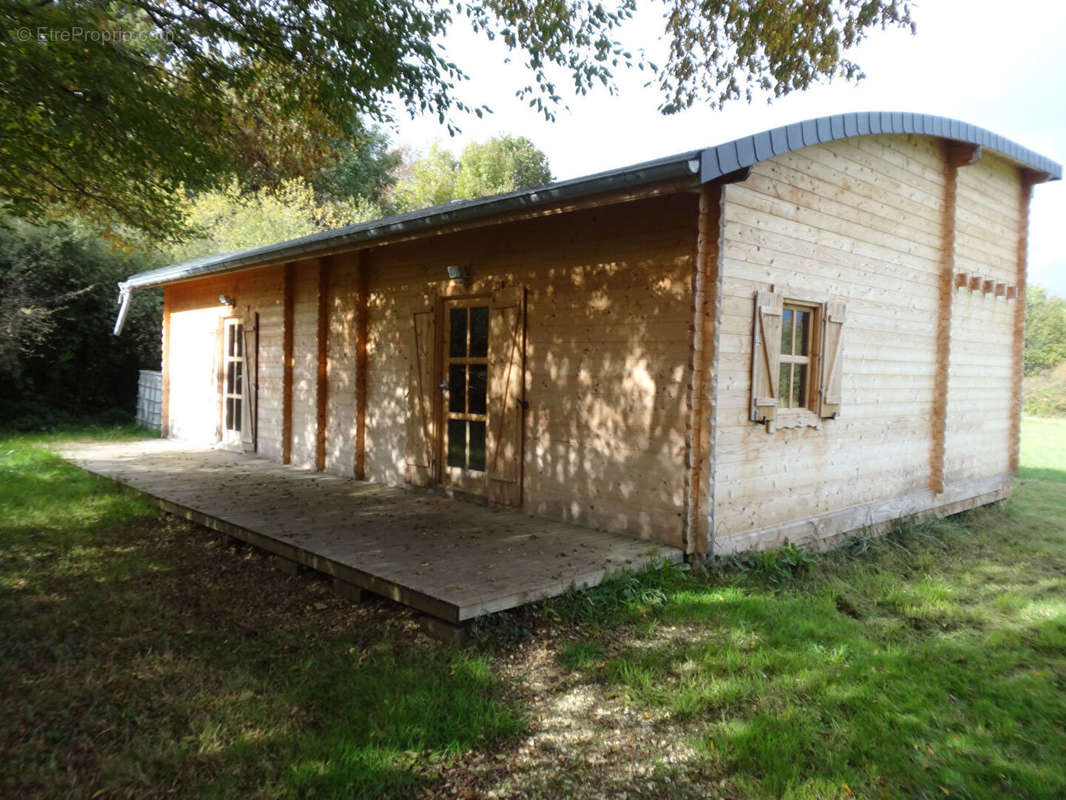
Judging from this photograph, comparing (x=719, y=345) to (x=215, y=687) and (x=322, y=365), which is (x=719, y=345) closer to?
(x=215, y=687)

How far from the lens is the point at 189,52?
632cm

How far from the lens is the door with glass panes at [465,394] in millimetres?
6895

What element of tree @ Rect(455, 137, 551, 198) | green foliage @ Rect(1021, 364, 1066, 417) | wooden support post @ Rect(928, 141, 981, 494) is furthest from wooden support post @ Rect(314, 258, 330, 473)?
green foliage @ Rect(1021, 364, 1066, 417)

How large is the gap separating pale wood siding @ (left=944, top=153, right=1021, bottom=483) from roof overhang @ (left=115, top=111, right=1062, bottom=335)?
42 centimetres

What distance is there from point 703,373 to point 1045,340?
40775mm

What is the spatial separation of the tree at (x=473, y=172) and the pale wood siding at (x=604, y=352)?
80.1 feet

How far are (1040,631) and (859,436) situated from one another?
8.02ft

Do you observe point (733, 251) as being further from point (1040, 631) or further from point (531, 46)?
point (531, 46)

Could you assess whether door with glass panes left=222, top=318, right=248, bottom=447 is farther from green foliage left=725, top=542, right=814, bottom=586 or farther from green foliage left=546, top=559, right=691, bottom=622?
green foliage left=725, top=542, right=814, bottom=586

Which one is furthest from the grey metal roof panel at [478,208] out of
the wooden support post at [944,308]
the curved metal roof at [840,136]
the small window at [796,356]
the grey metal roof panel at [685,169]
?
the wooden support post at [944,308]

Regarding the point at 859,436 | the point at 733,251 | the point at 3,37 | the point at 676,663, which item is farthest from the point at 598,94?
the point at 676,663

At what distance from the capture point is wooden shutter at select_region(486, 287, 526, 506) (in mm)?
6445

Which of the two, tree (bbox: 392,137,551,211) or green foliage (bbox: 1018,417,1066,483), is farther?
tree (bbox: 392,137,551,211)

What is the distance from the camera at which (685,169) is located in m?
4.35
